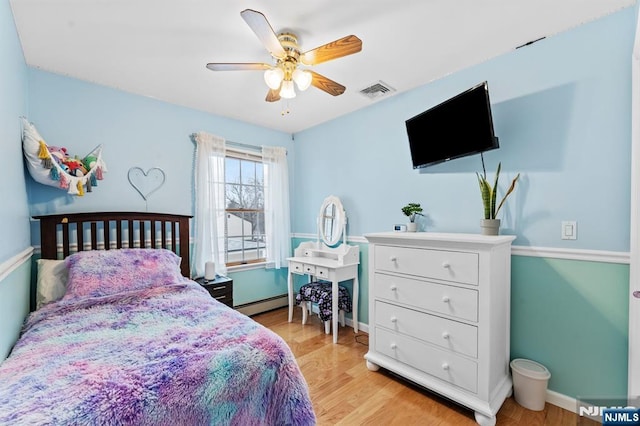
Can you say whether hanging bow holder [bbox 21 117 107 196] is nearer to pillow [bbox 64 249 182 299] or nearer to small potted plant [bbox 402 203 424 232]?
pillow [bbox 64 249 182 299]

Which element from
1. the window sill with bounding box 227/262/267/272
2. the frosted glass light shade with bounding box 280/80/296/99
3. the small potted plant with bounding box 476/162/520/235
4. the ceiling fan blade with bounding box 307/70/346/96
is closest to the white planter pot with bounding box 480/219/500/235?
the small potted plant with bounding box 476/162/520/235

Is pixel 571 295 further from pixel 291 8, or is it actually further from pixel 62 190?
pixel 62 190

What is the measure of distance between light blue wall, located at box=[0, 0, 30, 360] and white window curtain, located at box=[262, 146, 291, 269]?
216cm

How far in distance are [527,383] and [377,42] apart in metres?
2.44

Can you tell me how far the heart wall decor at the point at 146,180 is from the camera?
2.66 metres

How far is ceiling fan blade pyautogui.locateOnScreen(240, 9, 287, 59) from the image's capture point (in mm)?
1304

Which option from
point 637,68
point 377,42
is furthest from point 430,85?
point 637,68

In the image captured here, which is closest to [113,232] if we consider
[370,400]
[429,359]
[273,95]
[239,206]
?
[239,206]

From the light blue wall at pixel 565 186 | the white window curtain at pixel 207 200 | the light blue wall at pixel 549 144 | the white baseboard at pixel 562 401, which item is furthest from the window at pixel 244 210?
the white baseboard at pixel 562 401

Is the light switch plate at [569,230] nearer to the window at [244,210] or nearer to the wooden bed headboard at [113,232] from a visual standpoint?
the window at [244,210]

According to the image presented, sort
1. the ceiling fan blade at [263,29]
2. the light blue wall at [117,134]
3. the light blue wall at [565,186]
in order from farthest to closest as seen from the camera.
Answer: the light blue wall at [117,134] < the light blue wall at [565,186] < the ceiling fan blade at [263,29]

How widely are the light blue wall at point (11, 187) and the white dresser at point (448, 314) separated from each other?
2.16 m

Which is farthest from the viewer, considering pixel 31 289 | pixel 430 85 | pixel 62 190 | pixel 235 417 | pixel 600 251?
pixel 430 85

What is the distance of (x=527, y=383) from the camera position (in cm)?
177
